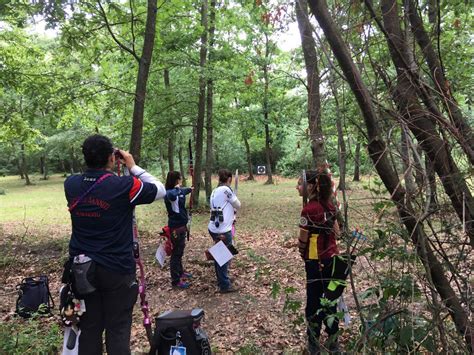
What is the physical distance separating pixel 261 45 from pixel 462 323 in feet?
68.2

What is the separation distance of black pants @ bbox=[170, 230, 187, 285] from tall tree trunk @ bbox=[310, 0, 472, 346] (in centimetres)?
449

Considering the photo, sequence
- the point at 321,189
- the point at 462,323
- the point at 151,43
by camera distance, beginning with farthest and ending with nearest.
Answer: the point at 151,43 → the point at 321,189 → the point at 462,323

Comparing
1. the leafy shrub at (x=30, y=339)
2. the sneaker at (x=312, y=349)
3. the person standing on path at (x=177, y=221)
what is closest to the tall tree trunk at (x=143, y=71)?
the person standing on path at (x=177, y=221)

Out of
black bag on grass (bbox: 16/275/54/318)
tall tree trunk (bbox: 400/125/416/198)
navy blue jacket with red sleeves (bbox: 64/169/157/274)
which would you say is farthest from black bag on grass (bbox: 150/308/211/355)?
black bag on grass (bbox: 16/275/54/318)

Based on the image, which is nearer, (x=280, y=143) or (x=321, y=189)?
(x=321, y=189)

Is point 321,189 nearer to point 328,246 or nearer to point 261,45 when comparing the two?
point 328,246

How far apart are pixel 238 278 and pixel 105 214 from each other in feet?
13.9

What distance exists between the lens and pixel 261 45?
71.1 feet

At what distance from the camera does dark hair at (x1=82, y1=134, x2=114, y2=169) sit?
3.11 m

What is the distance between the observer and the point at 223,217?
626 cm

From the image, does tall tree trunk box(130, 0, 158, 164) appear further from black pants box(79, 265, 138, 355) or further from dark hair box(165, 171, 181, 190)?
black pants box(79, 265, 138, 355)

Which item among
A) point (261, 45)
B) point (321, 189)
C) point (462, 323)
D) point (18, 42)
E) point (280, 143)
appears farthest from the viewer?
point (280, 143)

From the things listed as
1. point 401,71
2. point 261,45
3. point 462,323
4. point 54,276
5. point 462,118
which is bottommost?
point 54,276

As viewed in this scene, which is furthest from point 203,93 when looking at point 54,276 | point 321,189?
point 321,189
